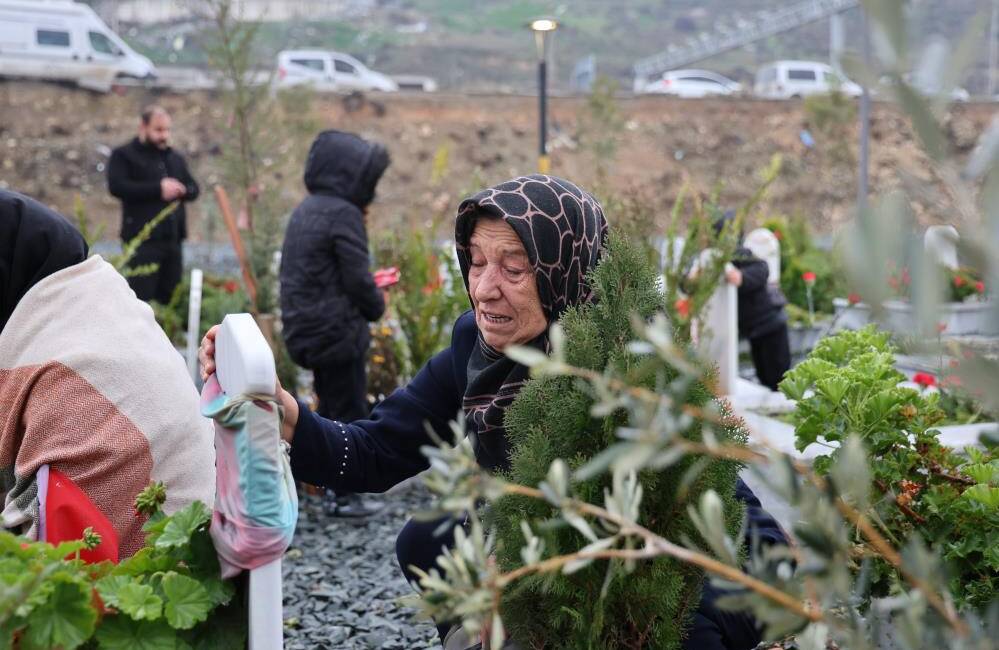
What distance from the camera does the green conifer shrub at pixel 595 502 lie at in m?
1.98

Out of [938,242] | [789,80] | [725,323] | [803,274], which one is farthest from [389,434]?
[789,80]

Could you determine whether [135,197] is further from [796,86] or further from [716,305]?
[796,86]

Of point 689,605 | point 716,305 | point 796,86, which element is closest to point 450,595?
point 689,605

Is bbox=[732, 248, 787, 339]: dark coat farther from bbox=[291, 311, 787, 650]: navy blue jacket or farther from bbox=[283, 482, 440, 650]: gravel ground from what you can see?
bbox=[291, 311, 787, 650]: navy blue jacket

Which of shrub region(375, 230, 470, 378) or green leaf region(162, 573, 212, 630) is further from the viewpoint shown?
shrub region(375, 230, 470, 378)

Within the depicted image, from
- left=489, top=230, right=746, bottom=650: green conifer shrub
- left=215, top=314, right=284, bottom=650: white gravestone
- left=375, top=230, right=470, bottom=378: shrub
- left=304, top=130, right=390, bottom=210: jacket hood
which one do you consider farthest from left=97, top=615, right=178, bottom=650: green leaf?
left=375, top=230, right=470, bottom=378: shrub

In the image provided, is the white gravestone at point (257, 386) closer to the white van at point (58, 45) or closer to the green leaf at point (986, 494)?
the green leaf at point (986, 494)

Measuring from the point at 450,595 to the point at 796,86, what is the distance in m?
46.0

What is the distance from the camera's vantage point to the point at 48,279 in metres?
2.68

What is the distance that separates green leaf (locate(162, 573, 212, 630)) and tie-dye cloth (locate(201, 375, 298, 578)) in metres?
0.08

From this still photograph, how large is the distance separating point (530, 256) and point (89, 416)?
103cm

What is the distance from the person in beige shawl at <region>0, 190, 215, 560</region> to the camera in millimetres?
2410

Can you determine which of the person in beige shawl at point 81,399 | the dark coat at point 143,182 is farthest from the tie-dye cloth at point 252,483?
the dark coat at point 143,182

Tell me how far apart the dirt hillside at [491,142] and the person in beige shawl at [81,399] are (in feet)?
92.8
